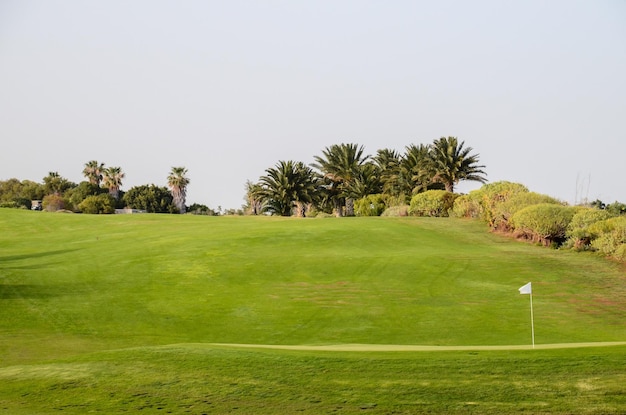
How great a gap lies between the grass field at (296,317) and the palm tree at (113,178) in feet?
216

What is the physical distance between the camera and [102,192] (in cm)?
12988

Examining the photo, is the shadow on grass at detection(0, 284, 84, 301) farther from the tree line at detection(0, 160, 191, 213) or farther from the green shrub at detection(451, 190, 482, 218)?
the tree line at detection(0, 160, 191, 213)

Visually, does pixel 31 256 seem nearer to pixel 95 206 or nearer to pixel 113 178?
pixel 95 206

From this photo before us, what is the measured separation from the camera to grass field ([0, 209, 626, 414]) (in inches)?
575

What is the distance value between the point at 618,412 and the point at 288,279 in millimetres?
26017

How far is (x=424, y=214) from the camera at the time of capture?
66.6 meters

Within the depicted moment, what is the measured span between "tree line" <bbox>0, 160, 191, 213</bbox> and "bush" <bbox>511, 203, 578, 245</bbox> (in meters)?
78.9

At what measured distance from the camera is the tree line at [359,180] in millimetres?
86250

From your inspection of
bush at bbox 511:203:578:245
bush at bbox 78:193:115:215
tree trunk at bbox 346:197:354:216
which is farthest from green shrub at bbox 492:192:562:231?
bush at bbox 78:193:115:215

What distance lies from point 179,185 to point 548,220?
88891mm

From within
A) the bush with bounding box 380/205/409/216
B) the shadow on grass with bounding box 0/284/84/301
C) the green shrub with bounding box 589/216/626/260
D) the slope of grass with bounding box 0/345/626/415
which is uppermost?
the bush with bounding box 380/205/409/216

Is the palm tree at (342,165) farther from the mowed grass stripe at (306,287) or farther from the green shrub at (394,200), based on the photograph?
the mowed grass stripe at (306,287)

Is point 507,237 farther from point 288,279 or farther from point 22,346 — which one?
point 22,346

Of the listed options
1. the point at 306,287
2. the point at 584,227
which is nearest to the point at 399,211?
the point at 584,227
